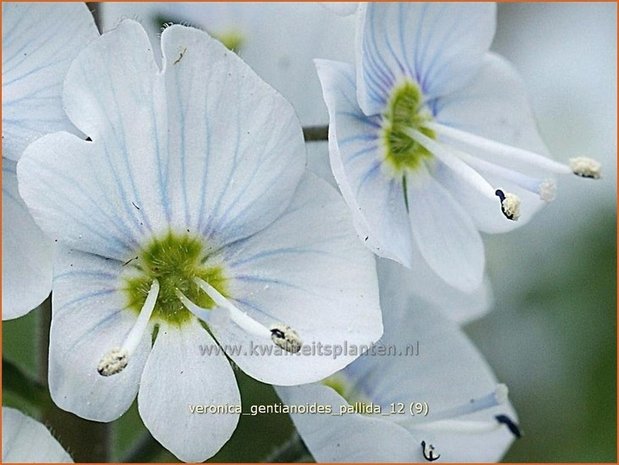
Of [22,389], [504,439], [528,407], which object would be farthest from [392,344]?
[528,407]

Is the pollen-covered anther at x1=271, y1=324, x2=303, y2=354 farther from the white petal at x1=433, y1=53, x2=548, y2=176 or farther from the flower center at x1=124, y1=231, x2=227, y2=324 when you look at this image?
the white petal at x1=433, y1=53, x2=548, y2=176

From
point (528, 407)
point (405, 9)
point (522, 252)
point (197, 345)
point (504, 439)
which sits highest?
point (405, 9)

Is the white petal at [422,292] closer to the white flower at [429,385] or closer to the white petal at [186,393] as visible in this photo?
the white flower at [429,385]

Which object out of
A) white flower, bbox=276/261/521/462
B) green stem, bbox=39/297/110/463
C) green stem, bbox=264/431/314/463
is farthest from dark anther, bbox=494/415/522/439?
green stem, bbox=39/297/110/463

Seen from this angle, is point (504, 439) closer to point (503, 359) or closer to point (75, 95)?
point (75, 95)

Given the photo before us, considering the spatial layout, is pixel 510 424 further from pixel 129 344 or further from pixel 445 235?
pixel 129 344
